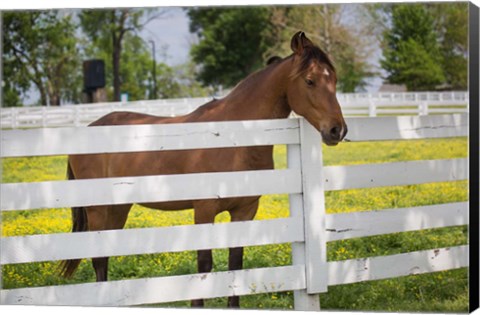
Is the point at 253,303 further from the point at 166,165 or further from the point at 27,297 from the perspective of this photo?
the point at 27,297

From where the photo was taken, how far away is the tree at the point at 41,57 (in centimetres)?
1692

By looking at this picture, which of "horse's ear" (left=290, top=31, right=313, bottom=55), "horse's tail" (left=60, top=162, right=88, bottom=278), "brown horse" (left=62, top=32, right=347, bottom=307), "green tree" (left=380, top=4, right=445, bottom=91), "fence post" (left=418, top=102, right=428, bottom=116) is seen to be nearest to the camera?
"brown horse" (left=62, top=32, right=347, bottom=307)

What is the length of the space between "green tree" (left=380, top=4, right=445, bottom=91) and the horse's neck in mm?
9301

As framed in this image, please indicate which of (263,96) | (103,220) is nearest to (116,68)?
(103,220)

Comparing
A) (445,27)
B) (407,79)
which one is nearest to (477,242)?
(445,27)

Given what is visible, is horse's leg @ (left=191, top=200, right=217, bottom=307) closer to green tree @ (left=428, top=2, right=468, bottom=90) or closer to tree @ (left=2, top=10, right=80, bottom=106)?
green tree @ (left=428, top=2, right=468, bottom=90)

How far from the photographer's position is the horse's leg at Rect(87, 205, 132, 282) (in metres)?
5.41

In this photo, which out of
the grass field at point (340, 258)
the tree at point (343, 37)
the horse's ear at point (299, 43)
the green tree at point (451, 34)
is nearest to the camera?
the horse's ear at point (299, 43)

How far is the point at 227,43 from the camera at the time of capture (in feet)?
91.5

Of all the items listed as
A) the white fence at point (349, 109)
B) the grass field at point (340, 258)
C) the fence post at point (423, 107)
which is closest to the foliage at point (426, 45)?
the white fence at point (349, 109)

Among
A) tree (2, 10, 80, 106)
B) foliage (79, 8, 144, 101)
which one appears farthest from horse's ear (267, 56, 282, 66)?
foliage (79, 8, 144, 101)

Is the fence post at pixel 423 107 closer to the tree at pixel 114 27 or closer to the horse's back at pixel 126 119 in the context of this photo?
the tree at pixel 114 27

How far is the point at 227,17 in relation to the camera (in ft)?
92.8

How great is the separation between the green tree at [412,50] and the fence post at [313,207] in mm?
9698
